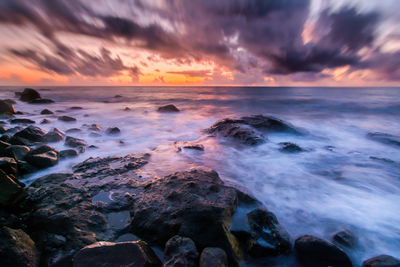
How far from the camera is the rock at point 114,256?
1711mm

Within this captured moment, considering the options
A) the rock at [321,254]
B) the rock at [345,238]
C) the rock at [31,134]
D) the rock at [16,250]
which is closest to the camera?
the rock at [16,250]

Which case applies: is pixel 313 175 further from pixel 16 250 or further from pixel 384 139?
pixel 384 139

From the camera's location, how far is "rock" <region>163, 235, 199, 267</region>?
1798 mm

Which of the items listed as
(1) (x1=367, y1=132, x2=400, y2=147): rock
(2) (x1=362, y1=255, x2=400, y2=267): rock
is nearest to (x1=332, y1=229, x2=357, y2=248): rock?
(2) (x1=362, y1=255, x2=400, y2=267): rock

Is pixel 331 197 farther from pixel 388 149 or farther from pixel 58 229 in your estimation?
pixel 388 149

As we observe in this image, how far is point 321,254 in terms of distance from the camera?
2.14m

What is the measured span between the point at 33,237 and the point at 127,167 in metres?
2.21

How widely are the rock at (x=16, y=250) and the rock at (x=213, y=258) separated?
1.71 meters

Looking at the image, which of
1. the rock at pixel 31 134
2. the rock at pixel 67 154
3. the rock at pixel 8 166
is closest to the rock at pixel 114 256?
the rock at pixel 8 166

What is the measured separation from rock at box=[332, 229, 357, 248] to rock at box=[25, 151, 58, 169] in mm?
5770

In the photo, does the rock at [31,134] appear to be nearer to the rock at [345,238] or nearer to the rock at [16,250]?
the rock at [16,250]

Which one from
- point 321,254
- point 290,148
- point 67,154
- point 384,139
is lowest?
point 67,154

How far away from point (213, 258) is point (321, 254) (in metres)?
1.35

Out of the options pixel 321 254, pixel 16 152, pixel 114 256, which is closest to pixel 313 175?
pixel 321 254
